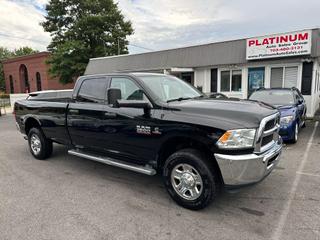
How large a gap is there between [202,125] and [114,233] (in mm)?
1702

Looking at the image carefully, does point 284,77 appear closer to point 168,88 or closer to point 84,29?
point 168,88

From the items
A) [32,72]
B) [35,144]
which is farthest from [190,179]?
[32,72]

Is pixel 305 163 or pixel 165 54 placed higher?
pixel 165 54

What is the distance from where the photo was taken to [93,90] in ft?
15.2

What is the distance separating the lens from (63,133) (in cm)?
515

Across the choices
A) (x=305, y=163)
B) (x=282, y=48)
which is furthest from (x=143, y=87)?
(x=282, y=48)

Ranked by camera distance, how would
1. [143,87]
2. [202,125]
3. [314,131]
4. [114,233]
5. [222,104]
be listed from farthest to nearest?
[314,131], [143,87], [222,104], [202,125], [114,233]

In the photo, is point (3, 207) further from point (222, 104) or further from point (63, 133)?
point (222, 104)

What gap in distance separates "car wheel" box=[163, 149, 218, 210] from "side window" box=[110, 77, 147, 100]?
1.14m

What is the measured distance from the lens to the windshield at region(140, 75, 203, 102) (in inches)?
153

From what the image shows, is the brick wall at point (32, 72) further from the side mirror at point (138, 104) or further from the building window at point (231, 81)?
the side mirror at point (138, 104)

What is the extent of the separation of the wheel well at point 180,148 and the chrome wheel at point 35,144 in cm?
355

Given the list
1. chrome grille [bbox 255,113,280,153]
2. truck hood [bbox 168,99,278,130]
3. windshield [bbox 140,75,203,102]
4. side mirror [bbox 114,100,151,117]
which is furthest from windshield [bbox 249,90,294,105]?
side mirror [bbox 114,100,151,117]

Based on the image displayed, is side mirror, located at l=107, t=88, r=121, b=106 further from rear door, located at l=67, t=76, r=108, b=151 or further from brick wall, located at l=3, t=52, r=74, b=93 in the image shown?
brick wall, located at l=3, t=52, r=74, b=93
